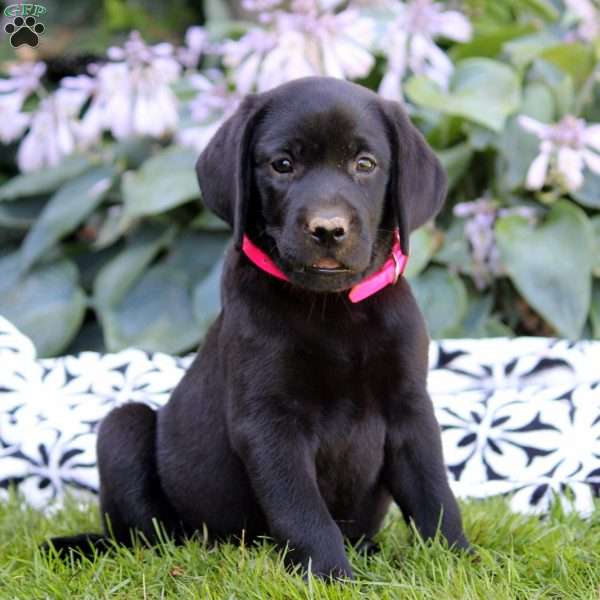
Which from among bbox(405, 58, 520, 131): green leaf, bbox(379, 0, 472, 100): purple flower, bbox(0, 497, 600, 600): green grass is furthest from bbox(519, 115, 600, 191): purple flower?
bbox(0, 497, 600, 600): green grass

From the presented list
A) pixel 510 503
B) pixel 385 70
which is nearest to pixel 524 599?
pixel 510 503

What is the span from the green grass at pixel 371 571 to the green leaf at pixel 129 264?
2.22 metres

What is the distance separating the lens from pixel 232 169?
2514 mm

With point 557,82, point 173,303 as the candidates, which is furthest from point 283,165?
point 557,82

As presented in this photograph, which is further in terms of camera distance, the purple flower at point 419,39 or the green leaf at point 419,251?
the purple flower at point 419,39

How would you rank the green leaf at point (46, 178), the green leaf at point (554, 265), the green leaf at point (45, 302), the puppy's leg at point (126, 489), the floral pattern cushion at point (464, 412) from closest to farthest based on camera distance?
the puppy's leg at point (126, 489), the floral pattern cushion at point (464, 412), the green leaf at point (554, 265), the green leaf at point (45, 302), the green leaf at point (46, 178)

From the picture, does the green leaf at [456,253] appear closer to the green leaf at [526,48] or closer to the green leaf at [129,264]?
the green leaf at [526,48]

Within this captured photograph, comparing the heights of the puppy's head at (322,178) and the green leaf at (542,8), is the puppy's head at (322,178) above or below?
above

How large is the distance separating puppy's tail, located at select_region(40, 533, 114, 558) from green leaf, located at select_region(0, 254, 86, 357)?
2.17m

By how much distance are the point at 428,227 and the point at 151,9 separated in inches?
115

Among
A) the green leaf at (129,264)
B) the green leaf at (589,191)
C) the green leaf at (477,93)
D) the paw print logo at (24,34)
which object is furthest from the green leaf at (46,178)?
the green leaf at (589,191)

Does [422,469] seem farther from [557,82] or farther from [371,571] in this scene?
[557,82]

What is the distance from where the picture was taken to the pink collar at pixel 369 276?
2490 millimetres

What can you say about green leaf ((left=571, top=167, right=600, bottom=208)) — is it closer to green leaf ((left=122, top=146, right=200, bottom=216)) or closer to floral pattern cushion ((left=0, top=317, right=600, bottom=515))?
floral pattern cushion ((left=0, top=317, right=600, bottom=515))
